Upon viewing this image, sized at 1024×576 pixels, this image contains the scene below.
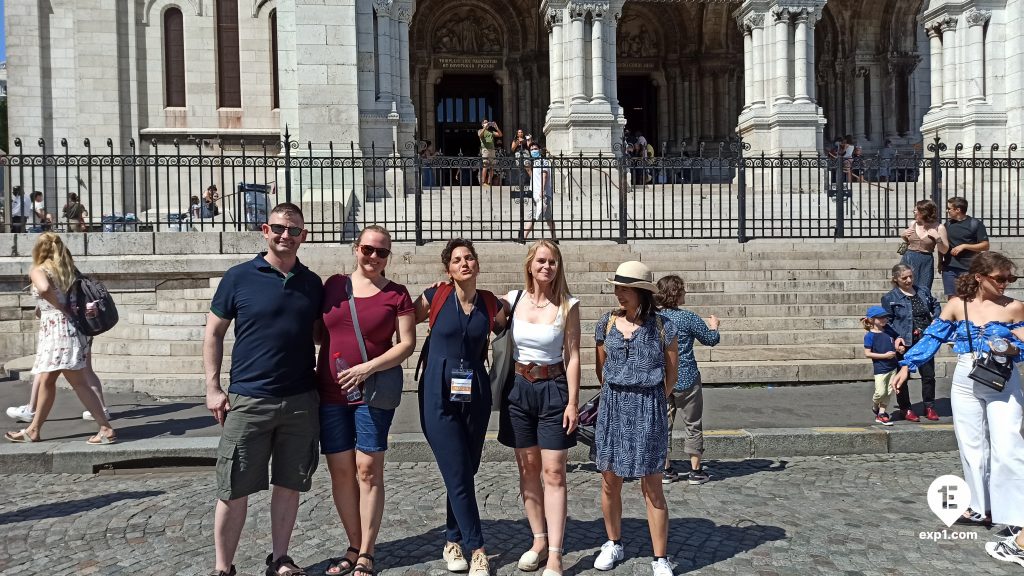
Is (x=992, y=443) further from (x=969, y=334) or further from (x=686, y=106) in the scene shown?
(x=686, y=106)

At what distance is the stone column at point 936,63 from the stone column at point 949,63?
0.62 ft

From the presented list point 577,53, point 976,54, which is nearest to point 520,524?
point 577,53

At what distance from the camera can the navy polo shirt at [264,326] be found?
404 centimetres

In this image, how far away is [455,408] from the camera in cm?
433

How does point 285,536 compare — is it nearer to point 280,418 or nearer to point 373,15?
point 280,418

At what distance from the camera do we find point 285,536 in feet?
13.8

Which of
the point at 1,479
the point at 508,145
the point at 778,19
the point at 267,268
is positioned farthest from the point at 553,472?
the point at 508,145

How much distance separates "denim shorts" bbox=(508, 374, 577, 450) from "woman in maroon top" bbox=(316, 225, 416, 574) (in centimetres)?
63

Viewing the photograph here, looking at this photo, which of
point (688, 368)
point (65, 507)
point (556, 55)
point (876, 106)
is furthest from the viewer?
point (876, 106)

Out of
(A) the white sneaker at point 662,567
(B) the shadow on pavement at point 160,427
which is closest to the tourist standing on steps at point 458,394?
(A) the white sneaker at point 662,567

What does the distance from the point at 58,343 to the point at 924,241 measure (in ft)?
27.2

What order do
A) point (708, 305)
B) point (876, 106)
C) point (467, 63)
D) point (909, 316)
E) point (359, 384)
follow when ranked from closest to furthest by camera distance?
1. point (359, 384)
2. point (909, 316)
3. point (708, 305)
4. point (467, 63)
5. point (876, 106)

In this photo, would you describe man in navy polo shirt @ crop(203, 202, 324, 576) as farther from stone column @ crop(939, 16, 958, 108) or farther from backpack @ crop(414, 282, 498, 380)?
stone column @ crop(939, 16, 958, 108)

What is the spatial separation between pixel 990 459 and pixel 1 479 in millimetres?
6816
